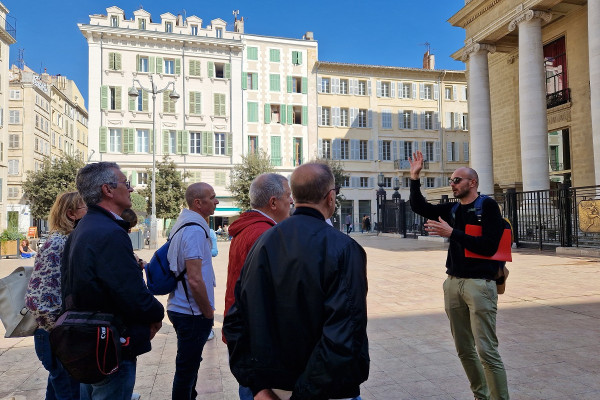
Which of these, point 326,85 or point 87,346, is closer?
point 87,346

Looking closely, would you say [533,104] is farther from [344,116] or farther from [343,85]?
[343,85]

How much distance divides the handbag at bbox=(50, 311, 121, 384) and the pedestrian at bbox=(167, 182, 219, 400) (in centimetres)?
92

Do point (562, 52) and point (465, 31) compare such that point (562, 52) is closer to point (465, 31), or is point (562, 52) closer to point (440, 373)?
point (465, 31)

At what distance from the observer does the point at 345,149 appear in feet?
135

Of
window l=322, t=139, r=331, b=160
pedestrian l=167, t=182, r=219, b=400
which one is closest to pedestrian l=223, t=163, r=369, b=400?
pedestrian l=167, t=182, r=219, b=400

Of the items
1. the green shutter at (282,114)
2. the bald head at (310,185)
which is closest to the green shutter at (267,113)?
the green shutter at (282,114)

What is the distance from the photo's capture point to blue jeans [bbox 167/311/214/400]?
10.1 ft

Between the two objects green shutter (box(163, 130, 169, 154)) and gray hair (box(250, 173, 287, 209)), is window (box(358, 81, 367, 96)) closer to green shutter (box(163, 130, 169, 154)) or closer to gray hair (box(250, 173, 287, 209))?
green shutter (box(163, 130, 169, 154))

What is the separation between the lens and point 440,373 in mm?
4098

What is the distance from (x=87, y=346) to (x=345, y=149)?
39720 millimetres

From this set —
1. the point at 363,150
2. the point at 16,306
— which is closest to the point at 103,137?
the point at 363,150

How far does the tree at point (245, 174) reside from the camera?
1319 inches

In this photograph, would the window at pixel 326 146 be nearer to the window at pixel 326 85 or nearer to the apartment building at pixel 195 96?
the apartment building at pixel 195 96

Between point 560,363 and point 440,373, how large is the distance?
1174 mm
